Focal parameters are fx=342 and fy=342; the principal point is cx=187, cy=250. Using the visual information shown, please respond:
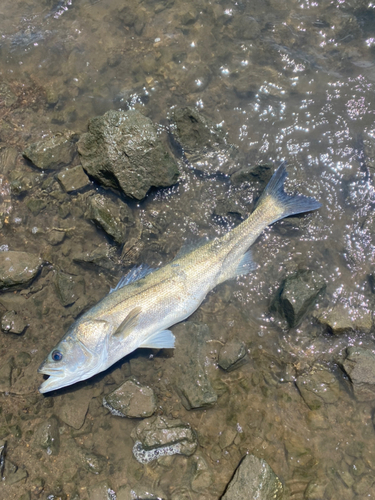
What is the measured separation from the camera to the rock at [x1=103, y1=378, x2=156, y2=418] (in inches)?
180

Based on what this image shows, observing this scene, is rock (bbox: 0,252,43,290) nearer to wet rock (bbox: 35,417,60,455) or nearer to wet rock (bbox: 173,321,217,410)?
wet rock (bbox: 35,417,60,455)

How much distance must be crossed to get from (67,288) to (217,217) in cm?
255

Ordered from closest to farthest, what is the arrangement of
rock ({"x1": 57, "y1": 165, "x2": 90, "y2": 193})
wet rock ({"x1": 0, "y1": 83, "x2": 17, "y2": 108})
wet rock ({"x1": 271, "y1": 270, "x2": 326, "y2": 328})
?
wet rock ({"x1": 271, "y1": 270, "x2": 326, "y2": 328}) → rock ({"x1": 57, "y1": 165, "x2": 90, "y2": 193}) → wet rock ({"x1": 0, "y1": 83, "x2": 17, "y2": 108})

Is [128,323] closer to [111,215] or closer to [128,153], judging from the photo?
[111,215]

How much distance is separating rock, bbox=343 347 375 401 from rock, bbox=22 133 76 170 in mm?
5192

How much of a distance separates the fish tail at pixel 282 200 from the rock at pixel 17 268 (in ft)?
11.4

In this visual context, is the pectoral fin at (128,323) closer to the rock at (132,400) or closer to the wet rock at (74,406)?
the rock at (132,400)

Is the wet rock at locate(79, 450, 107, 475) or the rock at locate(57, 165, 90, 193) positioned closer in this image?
the wet rock at locate(79, 450, 107, 475)

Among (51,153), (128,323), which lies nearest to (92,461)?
(128,323)

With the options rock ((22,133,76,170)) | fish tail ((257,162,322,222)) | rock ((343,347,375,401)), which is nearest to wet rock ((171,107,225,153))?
fish tail ((257,162,322,222))

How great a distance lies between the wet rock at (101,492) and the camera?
4297 millimetres

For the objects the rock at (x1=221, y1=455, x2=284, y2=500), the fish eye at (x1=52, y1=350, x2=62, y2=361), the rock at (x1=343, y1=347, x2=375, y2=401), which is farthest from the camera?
the rock at (x1=343, y1=347, x2=375, y2=401)

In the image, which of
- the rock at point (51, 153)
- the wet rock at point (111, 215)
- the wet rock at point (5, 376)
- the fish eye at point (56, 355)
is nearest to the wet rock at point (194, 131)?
the wet rock at point (111, 215)

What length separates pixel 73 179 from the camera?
5.37 metres
